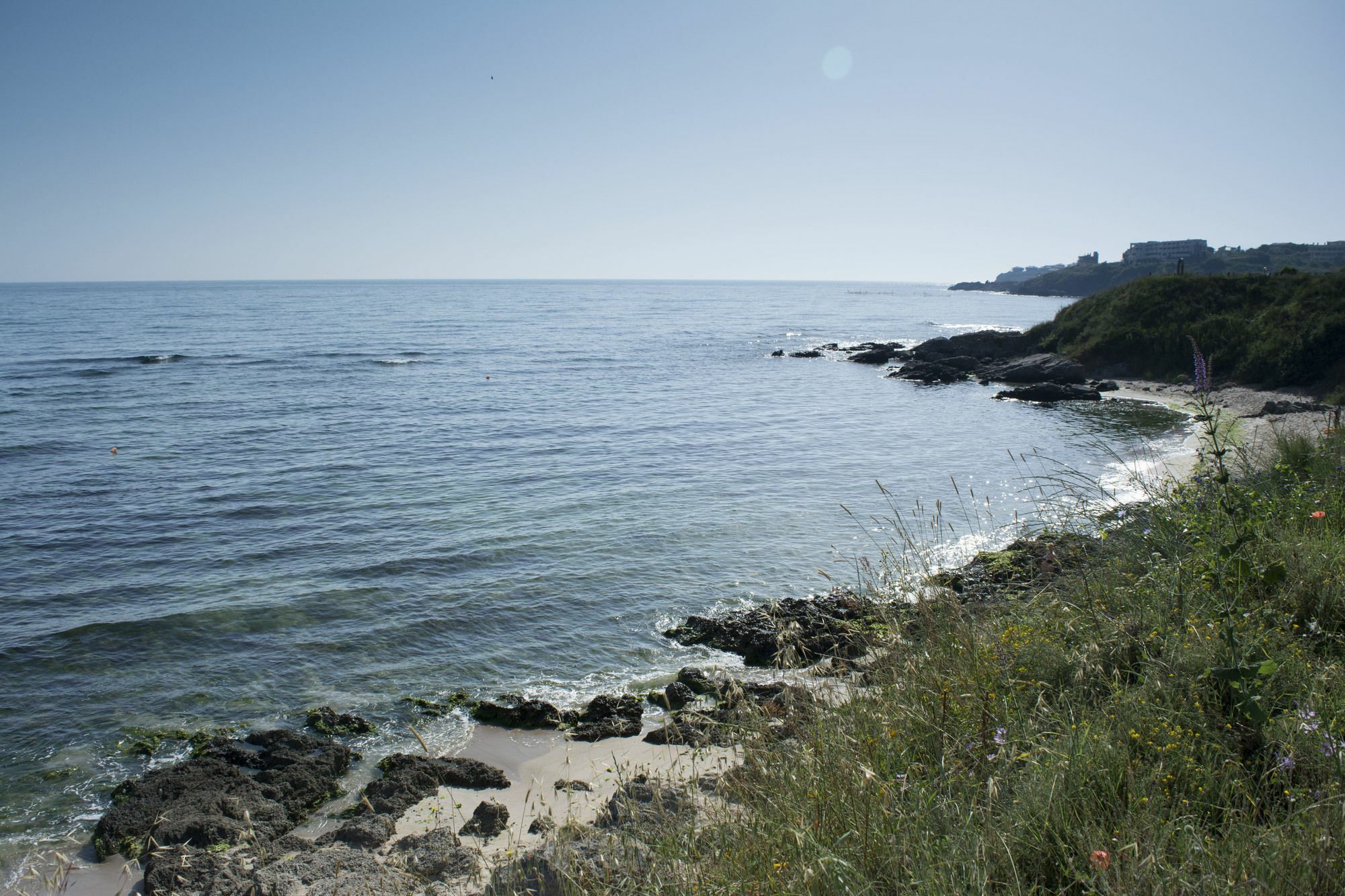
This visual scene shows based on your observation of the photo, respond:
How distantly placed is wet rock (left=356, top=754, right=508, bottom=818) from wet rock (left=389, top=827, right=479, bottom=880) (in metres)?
0.75

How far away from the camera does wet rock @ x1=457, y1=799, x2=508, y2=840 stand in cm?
652

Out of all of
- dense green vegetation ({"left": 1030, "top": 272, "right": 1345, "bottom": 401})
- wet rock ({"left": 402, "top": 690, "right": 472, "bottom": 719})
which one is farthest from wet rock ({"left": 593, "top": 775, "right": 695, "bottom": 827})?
dense green vegetation ({"left": 1030, "top": 272, "right": 1345, "bottom": 401})

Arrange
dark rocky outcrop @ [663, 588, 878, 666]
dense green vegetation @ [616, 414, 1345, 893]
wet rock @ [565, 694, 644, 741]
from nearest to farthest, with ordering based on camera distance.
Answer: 1. dense green vegetation @ [616, 414, 1345, 893]
2. wet rock @ [565, 694, 644, 741]
3. dark rocky outcrop @ [663, 588, 878, 666]

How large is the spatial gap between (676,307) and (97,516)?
385 ft

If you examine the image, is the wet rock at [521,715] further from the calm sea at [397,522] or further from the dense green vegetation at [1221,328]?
the dense green vegetation at [1221,328]

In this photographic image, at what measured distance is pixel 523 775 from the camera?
7.91 metres

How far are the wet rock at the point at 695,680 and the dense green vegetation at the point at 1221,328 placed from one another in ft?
86.6

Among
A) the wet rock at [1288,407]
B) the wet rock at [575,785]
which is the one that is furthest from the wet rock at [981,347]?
the wet rock at [575,785]

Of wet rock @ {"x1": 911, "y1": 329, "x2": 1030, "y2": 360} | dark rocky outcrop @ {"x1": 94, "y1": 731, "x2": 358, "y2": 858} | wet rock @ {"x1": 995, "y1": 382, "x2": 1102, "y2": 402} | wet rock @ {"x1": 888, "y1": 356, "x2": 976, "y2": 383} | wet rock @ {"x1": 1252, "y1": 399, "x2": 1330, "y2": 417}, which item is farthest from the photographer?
wet rock @ {"x1": 911, "y1": 329, "x2": 1030, "y2": 360}

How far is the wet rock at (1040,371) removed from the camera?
38.5 meters

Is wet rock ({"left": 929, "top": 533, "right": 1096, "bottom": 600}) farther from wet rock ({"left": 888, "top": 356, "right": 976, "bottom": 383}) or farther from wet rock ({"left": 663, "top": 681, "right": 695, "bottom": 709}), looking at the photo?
wet rock ({"left": 888, "top": 356, "right": 976, "bottom": 383})

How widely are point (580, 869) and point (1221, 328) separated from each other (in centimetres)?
A: 4180

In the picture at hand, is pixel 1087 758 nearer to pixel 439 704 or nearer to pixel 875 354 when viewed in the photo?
pixel 439 704

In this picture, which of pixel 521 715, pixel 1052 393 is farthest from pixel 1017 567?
pixel 1052 393
